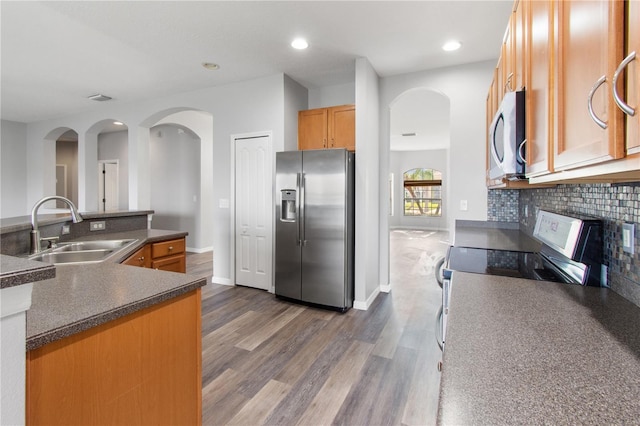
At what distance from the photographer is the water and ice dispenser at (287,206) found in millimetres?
3588

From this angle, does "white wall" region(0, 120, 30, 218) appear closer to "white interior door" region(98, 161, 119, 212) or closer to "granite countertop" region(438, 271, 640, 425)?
"white interior door" region(98, 161, 119, 212)

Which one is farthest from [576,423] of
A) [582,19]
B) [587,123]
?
[582,19]

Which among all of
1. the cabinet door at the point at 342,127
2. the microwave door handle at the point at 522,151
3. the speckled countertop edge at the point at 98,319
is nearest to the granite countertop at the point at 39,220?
the speckled countertop edge at the point at 98,319

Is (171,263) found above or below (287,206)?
below

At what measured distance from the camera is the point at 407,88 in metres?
3.78

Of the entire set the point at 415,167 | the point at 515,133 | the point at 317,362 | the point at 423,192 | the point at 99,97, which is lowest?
the point at 317,362

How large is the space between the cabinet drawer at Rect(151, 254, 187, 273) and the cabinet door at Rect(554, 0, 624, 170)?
9.37 ft

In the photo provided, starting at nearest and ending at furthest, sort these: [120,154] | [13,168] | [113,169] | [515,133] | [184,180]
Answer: [515,133]
[13,168]
[184,180]
[120,154]
[113,169]

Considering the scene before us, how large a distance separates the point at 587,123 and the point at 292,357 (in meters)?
2.31

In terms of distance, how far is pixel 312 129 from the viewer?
13.1 feet

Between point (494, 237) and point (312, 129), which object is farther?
point (312, 129)

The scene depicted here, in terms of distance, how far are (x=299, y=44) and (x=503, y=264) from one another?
265cm

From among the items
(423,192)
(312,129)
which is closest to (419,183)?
(423,192)

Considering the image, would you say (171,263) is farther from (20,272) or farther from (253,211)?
(20,272)
